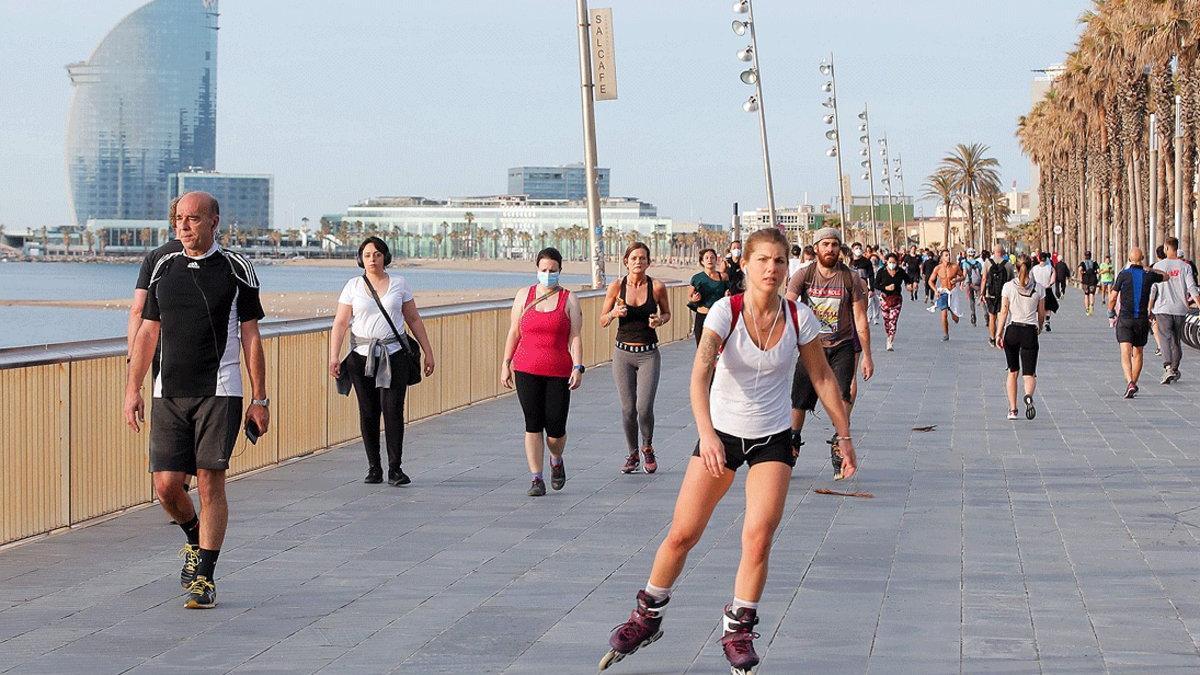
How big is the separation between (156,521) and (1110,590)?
16.3 feet

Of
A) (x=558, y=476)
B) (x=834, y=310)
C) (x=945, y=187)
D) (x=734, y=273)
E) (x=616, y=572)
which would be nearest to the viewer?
(x=616, y=572)

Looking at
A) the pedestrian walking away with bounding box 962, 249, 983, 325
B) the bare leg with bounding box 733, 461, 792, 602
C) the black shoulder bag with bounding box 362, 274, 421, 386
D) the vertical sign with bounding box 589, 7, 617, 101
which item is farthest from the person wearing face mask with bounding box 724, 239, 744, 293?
the pedestrian walking away with bounding box 962, 249, 983, 325

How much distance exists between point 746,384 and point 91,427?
15.2 feet

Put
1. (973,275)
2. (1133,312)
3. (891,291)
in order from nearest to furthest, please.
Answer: (1133,312)
(891,291)
(973,275)

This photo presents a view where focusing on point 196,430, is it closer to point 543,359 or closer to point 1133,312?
point 543,359

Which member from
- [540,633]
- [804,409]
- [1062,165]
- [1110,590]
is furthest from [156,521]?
[1062,165]

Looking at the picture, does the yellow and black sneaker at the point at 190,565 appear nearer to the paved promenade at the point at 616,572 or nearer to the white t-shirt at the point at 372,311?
the paved promenade at the point at 616,572

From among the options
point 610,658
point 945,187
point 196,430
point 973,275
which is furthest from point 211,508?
point 945,187

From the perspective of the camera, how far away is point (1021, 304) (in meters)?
15.0

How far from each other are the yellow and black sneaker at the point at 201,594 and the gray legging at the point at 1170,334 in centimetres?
1442

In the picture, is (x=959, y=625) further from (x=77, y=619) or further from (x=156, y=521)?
(x=156, y=521)

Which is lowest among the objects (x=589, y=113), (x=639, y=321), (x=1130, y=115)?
(x=639, y=321)

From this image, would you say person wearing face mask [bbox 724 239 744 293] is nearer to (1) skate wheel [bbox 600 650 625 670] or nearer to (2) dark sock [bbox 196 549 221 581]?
(2) dark sock [bbox 196 549 221 581]

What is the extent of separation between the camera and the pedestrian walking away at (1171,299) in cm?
1872
